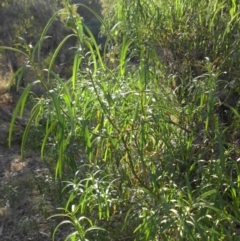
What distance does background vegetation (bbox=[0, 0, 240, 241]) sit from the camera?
191 centimetres

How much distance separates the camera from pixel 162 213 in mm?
2031

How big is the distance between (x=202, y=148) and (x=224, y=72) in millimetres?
330

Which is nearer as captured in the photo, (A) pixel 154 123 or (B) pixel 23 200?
(A) pixel 154 123

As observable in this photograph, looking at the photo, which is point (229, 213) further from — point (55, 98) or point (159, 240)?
point (55, 98)

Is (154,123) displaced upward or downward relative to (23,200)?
upward

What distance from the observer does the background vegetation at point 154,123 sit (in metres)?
1.91

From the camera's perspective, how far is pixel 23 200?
17.8 feet

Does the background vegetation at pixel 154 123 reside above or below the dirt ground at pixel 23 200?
above

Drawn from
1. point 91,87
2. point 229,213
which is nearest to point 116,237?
point 229,213

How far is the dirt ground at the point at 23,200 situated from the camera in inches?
167

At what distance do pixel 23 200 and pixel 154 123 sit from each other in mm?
3603

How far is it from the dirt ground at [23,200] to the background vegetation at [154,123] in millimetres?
1449

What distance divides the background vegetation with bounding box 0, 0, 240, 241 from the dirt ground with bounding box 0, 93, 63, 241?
1.45m

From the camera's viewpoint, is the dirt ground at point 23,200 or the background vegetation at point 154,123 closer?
the background vegetation at point 154,123
